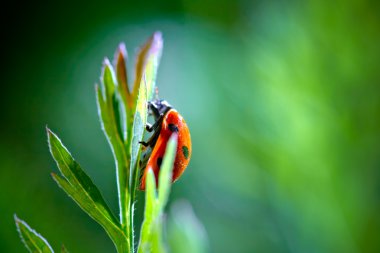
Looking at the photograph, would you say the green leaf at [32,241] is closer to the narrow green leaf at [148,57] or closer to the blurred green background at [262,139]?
the narrow green leaf at [148,57]

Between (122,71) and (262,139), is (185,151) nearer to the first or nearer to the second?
(122,71)

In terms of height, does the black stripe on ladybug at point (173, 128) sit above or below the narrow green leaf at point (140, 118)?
above

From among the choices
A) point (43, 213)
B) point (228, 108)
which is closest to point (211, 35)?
point (228, 108)

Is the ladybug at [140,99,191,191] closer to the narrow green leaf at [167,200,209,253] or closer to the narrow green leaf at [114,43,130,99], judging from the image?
the narrow green leaf at [114,43,130,99]

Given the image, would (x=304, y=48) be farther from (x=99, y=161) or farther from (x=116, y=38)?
(x=116, y=38)

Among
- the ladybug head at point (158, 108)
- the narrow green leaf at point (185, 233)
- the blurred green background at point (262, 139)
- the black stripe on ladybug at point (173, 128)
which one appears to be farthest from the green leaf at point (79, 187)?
the blurred green background at point (262, 139)

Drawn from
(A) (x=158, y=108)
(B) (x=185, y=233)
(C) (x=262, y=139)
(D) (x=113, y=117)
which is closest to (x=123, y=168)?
(D) (x=113, y=117)

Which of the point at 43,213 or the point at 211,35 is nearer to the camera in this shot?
the point at 43,213

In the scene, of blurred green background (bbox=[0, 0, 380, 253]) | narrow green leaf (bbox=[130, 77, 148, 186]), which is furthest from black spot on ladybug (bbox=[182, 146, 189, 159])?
blurred green background (bbox=[0, 0, 380, 253])
